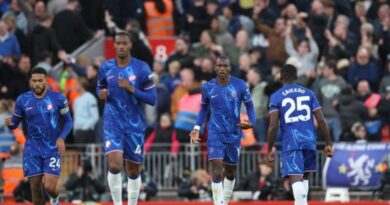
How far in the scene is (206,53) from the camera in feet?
97.7

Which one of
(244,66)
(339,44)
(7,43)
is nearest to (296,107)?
(244,66)

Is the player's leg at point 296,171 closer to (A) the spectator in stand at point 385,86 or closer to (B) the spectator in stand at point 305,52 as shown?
(A) the spectator in stand at point 385,86

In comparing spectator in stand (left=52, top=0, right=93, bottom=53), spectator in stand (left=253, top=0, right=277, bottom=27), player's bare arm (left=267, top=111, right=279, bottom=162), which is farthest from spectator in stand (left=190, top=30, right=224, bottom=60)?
player's bare arm (left=267, top=111, right=279, bottom=162)

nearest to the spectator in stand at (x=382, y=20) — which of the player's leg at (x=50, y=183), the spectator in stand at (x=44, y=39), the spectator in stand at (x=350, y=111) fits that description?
the spectator in stand at (x=350, y=111)

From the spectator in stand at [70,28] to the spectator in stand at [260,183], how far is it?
627 centimetres

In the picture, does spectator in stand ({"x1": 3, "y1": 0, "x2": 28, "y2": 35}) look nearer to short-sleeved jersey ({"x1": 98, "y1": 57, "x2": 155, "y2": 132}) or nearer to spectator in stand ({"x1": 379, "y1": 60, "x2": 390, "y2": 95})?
spectator in stand ({"x1": 379, "y1": 60, "x2": 390, "y2": 95})

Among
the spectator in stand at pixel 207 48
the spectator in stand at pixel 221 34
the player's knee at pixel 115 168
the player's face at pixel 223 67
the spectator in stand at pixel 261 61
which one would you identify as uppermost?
the spectator in stand at pixel 221 34

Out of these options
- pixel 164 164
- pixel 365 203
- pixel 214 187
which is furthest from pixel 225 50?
pixel 214 187

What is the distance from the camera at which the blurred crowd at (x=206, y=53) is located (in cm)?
2775

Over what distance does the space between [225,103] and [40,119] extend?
277 centimetres

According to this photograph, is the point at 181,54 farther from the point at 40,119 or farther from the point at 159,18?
the point at 40,119

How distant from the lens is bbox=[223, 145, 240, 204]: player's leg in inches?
866

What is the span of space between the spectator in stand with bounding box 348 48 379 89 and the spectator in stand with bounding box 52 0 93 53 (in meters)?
5.99

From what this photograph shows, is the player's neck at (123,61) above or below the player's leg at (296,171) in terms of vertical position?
above
